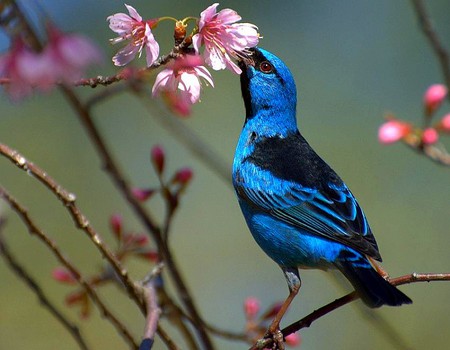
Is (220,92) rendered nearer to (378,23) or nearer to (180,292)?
(378,23)

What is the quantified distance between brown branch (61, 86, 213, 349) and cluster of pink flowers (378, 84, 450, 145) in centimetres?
152

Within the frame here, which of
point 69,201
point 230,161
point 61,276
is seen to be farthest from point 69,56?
point 230,161

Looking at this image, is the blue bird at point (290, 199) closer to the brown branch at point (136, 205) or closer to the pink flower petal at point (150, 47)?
the brown branch at point (136, 205)

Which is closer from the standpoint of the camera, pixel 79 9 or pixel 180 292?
pixel 180 292

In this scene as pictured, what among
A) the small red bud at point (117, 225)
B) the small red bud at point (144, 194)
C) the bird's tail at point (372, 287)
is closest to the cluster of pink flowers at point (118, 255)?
the small red bud at point (117, 225)

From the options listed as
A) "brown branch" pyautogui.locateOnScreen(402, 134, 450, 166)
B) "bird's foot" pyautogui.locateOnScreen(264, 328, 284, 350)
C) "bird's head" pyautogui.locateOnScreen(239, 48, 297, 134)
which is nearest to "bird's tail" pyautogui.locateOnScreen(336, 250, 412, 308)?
"bird's foot" pyautogui.locateOnScreen(264, 328, 284, 350)

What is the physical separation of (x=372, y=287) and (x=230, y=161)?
A: 691cm

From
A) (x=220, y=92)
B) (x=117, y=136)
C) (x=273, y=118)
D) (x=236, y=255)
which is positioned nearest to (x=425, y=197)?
(x=236, y=255)

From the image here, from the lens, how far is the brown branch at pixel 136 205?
8.14 ft

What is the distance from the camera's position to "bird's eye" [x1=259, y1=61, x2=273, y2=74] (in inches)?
173

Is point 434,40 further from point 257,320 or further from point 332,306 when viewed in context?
point 257,320

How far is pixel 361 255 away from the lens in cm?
365

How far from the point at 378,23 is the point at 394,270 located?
17.0 feet

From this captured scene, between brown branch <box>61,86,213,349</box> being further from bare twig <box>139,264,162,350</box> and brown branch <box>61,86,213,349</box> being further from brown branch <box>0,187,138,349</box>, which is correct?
brown branch <box>0,187,138,349</box>
